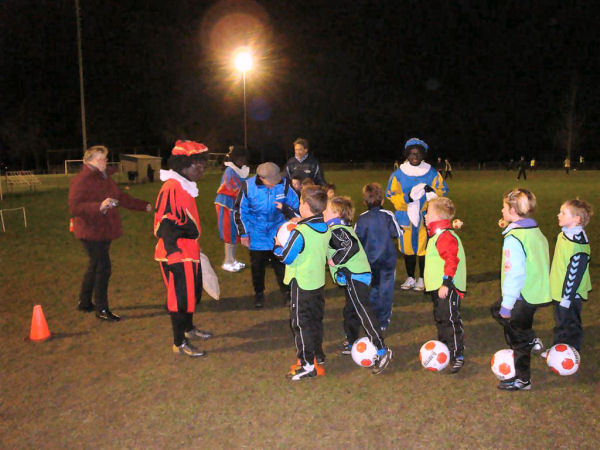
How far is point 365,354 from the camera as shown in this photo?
4.67m

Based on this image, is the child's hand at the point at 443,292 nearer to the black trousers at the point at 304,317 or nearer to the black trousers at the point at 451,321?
the black trousers at the point at 451,321

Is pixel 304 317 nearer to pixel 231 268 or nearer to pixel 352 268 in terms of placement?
pixel 352 268

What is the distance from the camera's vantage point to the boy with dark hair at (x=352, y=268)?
464 cm

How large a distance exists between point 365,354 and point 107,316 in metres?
3.32

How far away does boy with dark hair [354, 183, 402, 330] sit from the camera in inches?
213

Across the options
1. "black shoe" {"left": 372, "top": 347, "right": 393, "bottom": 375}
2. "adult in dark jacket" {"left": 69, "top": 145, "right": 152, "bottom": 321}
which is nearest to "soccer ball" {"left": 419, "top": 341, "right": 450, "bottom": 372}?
"black shoe" {"left": 372, "top": 347, "right": 393, "bottom": 375}

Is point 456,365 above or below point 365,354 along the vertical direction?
below

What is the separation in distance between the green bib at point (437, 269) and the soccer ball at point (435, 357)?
52cm

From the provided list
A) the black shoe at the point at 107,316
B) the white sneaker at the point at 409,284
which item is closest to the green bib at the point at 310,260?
the black shoe at the point at 107,316

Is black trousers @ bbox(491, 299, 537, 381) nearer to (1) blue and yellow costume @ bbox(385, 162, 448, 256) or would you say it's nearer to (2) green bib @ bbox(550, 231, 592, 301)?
(2) green bib @ bbox(550, 231, 592, 301)

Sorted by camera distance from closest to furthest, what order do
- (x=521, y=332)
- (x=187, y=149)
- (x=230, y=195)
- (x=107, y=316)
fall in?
1. (x=521, y=332)
2. (x=187, y=149)
3. (x=107, y=316)
4. (x=230, y=195)

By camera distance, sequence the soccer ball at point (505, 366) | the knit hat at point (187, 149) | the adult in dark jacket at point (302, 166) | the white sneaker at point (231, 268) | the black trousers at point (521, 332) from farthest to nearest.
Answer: the white sneaker at point (231, 268) < the adult in dark jacket at point (302, 166) < the knit hat at point (187, 149) < the soccer ball at point (505, 366) < the black trousers at point (521, 332)

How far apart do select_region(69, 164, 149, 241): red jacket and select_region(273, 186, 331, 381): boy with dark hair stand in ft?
8.40

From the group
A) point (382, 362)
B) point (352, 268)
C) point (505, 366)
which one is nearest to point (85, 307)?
point (352, 268)
